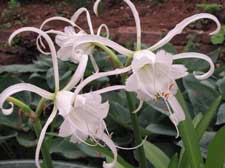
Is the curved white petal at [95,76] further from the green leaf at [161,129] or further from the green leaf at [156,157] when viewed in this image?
the green leaf at [161,129]

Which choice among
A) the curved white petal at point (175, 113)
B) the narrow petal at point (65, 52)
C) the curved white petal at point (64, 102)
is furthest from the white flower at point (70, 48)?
the curved white petal at point (175, 113)

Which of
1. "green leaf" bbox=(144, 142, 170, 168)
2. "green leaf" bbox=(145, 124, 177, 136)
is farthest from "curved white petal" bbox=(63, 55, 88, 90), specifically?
"green leaf" bbox=(145, 124, 177, 136)

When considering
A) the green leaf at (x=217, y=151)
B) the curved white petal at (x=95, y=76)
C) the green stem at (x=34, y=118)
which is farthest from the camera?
the green leaf at (x=217, y=151)

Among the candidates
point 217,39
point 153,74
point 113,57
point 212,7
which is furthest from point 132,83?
point 212,7

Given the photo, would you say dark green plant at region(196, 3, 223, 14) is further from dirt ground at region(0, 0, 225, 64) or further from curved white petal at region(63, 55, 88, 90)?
curved white petal at region(63, 55, 88, 90)

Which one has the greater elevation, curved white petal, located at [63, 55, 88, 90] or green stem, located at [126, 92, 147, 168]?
curved white petal, located at [63, 55, 88, 90]

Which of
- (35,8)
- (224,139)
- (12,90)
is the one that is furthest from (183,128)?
(35,8)

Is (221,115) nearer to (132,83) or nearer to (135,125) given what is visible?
(135,125)

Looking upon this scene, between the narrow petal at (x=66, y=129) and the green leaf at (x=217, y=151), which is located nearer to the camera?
the narrow petal at (x=66, y=129)
